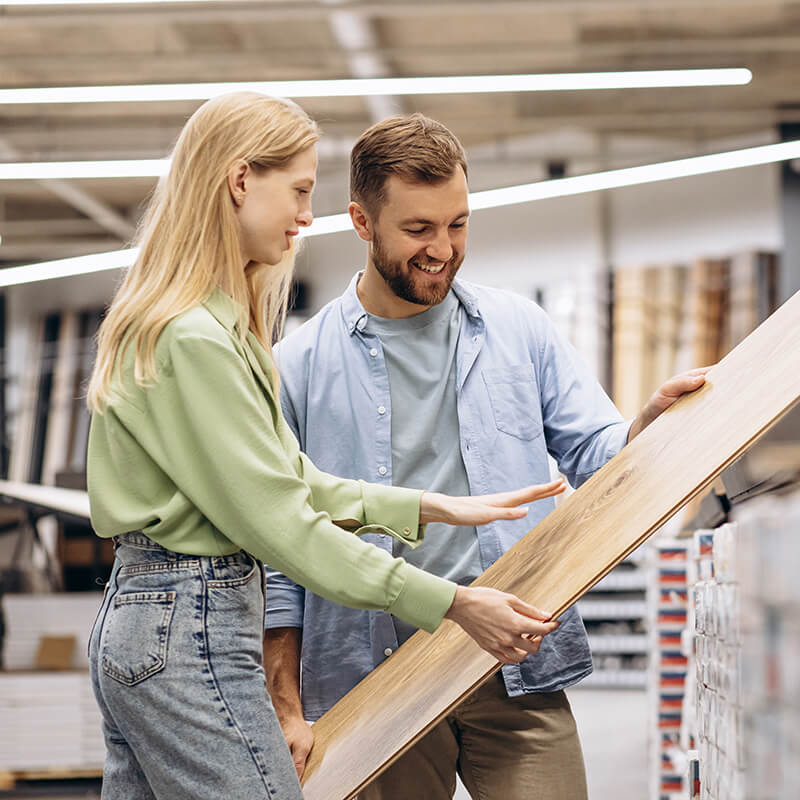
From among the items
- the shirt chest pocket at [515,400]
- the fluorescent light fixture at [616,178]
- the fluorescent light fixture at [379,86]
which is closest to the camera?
the shirt chest pocket at [515,400]

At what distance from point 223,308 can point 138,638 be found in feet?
1.55

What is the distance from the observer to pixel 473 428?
216 cm

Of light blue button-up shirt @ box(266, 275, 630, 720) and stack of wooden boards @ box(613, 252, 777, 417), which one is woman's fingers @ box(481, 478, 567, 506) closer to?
light blue button-up shirt @ box(266, 275, 630, 720)

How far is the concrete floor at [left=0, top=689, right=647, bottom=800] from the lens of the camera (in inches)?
233

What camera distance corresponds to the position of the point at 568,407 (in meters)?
2.23

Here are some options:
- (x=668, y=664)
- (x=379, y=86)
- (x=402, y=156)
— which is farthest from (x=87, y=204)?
(x=402, y=156)

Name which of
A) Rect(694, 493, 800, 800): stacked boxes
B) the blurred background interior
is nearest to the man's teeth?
the blurred background interior

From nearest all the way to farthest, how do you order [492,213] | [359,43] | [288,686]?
[288,686]
[359,43]
[492,213]

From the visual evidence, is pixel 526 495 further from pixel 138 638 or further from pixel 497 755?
pixel 138 638

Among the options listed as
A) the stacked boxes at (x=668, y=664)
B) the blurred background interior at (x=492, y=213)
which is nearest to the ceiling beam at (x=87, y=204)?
the blurred background interior at (x=492, y=213)

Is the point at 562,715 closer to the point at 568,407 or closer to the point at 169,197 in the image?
the point at 568,407

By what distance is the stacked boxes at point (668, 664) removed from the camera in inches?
184

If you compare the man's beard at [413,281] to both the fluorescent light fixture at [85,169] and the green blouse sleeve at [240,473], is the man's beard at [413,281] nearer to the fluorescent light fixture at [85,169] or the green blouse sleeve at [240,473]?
the green blouse sleeve at [240,473]

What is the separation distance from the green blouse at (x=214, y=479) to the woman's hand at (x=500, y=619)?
0.08 m
